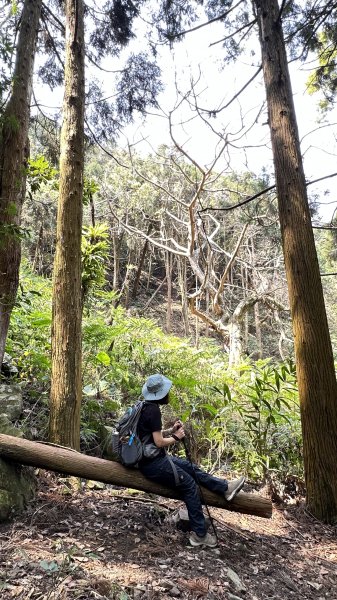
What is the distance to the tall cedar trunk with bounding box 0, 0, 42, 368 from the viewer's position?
181 inches

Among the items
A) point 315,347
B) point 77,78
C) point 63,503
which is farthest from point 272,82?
point 63,503

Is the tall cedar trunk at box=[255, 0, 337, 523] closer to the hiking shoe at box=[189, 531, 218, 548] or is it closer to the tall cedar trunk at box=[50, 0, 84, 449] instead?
the hiking shoe at box=[189, 531, 218, 548]

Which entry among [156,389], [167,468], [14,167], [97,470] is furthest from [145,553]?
[14,167]

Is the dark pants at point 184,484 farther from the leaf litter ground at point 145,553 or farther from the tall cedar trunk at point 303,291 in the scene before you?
the tall cedar trunk at point 303,291

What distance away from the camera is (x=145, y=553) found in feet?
11.2

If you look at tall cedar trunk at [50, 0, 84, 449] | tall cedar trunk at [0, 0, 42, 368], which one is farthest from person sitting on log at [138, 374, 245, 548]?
tall cedar trunk at [0, 0, 42, 368]

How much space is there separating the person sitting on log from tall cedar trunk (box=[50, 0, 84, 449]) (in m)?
1.30

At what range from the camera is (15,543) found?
315 cm

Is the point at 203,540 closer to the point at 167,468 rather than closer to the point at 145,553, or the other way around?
the point at 145,553

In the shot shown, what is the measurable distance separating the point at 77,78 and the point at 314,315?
4.57 metres

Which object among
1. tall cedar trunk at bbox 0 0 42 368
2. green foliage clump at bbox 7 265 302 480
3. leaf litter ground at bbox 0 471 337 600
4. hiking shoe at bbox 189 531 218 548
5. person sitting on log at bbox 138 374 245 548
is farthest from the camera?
green foliage clump at bbox 7 265 302 480

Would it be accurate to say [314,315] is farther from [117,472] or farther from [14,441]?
[14,441]

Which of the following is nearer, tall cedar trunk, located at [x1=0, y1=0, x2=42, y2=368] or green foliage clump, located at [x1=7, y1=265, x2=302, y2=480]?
tall cedar trunk, located at [x1=0, y1=0, x2=42, y2=368]

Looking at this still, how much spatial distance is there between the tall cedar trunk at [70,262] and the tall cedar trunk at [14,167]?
51cm
